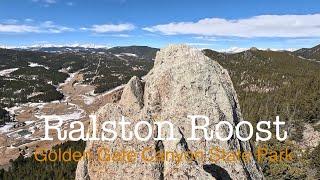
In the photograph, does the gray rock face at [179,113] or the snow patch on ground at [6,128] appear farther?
the snow patch on ground at [6,128]

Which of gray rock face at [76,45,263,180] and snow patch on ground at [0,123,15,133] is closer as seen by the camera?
gray rock face at [76,45,263,180]

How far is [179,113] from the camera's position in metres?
26.8

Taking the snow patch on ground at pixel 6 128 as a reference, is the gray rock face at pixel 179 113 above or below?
above

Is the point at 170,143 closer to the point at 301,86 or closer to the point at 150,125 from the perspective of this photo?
the point at 150,125

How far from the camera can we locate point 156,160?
974 inches

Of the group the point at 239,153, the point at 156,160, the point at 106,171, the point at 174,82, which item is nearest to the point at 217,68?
the point at 174,82

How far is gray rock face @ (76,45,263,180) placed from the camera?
973 inches

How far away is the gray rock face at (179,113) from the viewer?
24.7 m

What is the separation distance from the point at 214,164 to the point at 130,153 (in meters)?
5.24

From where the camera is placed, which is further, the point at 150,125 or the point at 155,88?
the point at 155,88

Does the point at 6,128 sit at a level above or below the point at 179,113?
below

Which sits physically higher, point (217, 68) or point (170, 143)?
point (217, 68)

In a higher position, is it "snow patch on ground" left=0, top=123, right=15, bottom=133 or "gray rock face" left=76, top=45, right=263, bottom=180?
"gray rock face" left=76, top=45, right=263, bottom=180

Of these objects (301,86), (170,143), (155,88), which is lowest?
(301,86)
